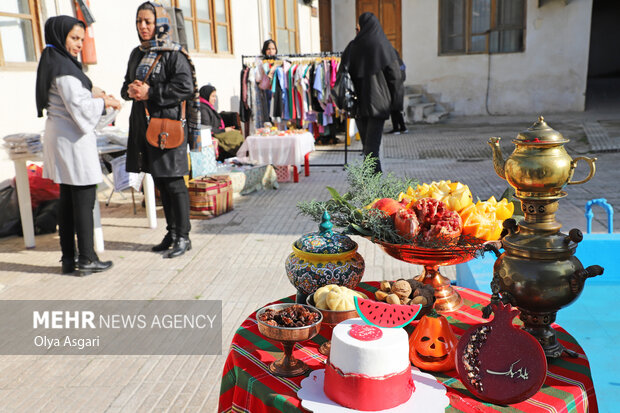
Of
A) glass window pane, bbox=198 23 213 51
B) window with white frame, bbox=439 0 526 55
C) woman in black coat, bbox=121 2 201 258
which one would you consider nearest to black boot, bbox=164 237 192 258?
woman in black coat, bbox=121 2 201 258

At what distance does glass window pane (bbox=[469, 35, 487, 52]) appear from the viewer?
16.2m

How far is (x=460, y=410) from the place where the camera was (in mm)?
1336

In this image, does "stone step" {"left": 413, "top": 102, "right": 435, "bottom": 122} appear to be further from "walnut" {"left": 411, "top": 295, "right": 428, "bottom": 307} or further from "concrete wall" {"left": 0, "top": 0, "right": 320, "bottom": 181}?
"walnut" {"left": 411, "top": 295, "right": 428, "bottom": 307}

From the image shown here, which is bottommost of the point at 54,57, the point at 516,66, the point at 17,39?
the point at 54,57

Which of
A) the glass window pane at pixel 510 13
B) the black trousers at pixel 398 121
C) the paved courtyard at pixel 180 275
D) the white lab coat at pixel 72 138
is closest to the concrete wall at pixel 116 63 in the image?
the white lab coat at pixel 72 138

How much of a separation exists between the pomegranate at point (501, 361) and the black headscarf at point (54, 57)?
11.7ft

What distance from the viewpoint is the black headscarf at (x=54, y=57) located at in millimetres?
3938

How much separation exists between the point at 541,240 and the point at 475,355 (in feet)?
1.14

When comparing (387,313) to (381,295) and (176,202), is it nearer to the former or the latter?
(381,295)

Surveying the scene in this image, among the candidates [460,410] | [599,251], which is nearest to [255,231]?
[599,251]

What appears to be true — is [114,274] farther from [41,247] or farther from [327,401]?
[327,401]

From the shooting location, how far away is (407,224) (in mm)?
1701

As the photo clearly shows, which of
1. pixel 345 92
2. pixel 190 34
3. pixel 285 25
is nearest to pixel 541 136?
pixel 345 92

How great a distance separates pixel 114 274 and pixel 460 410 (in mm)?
3668
